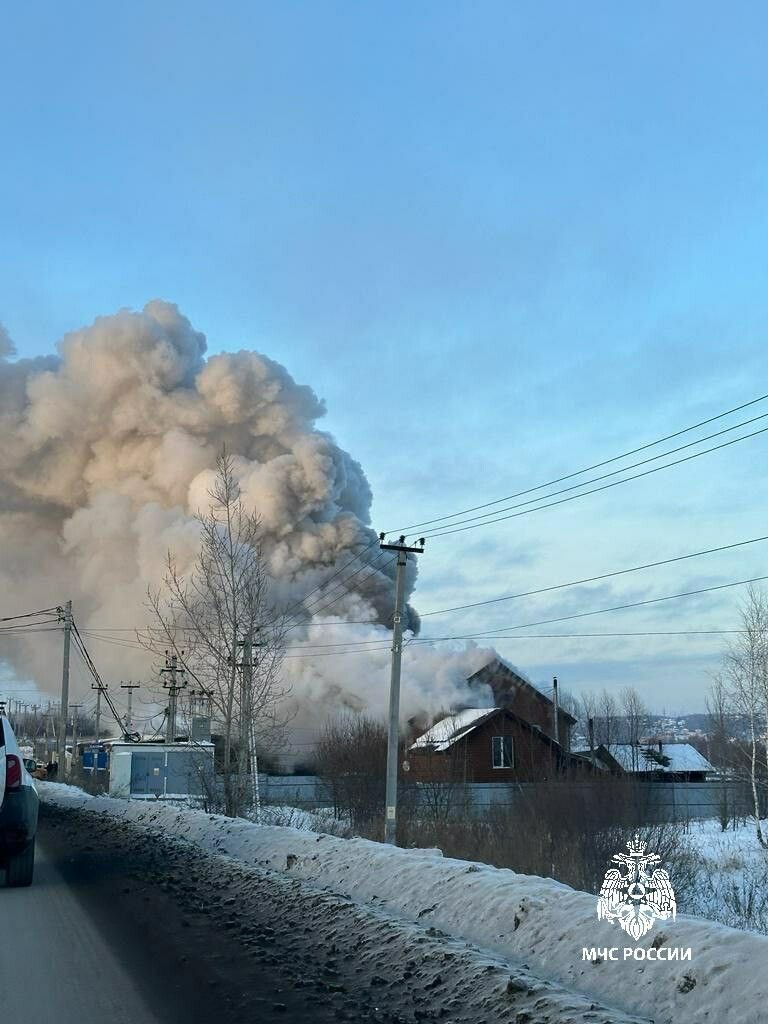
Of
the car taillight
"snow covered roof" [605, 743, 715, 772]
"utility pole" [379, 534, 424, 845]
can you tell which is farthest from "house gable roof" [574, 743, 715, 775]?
the car taillight

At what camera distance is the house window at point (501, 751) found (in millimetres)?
53219

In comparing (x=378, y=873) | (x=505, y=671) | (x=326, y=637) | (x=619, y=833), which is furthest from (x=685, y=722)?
(x=378, y=873)

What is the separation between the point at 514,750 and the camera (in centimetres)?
5259

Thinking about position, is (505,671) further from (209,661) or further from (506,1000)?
(506,1000)

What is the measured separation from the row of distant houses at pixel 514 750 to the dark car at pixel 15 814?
18.7 meters

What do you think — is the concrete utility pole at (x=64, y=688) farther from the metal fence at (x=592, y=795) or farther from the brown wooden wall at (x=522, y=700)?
the brown wooden wall at (x=522, y=700)

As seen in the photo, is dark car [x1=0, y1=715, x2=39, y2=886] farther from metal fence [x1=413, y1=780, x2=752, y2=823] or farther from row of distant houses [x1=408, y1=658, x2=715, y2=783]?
row of distant houses [x1=408, y1=658, x2=715, y2=783]

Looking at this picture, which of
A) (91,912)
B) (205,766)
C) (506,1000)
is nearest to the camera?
(506,1000)

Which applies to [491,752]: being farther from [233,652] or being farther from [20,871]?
[20,871]

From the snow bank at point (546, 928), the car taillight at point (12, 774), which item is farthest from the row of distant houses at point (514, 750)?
the car taillight at point (12, 774)

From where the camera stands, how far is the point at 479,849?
20.0 meters

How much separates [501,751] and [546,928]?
47.6 m

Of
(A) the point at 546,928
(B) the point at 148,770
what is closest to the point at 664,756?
(B) the point at 148,770

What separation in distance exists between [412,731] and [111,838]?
4001 cm
